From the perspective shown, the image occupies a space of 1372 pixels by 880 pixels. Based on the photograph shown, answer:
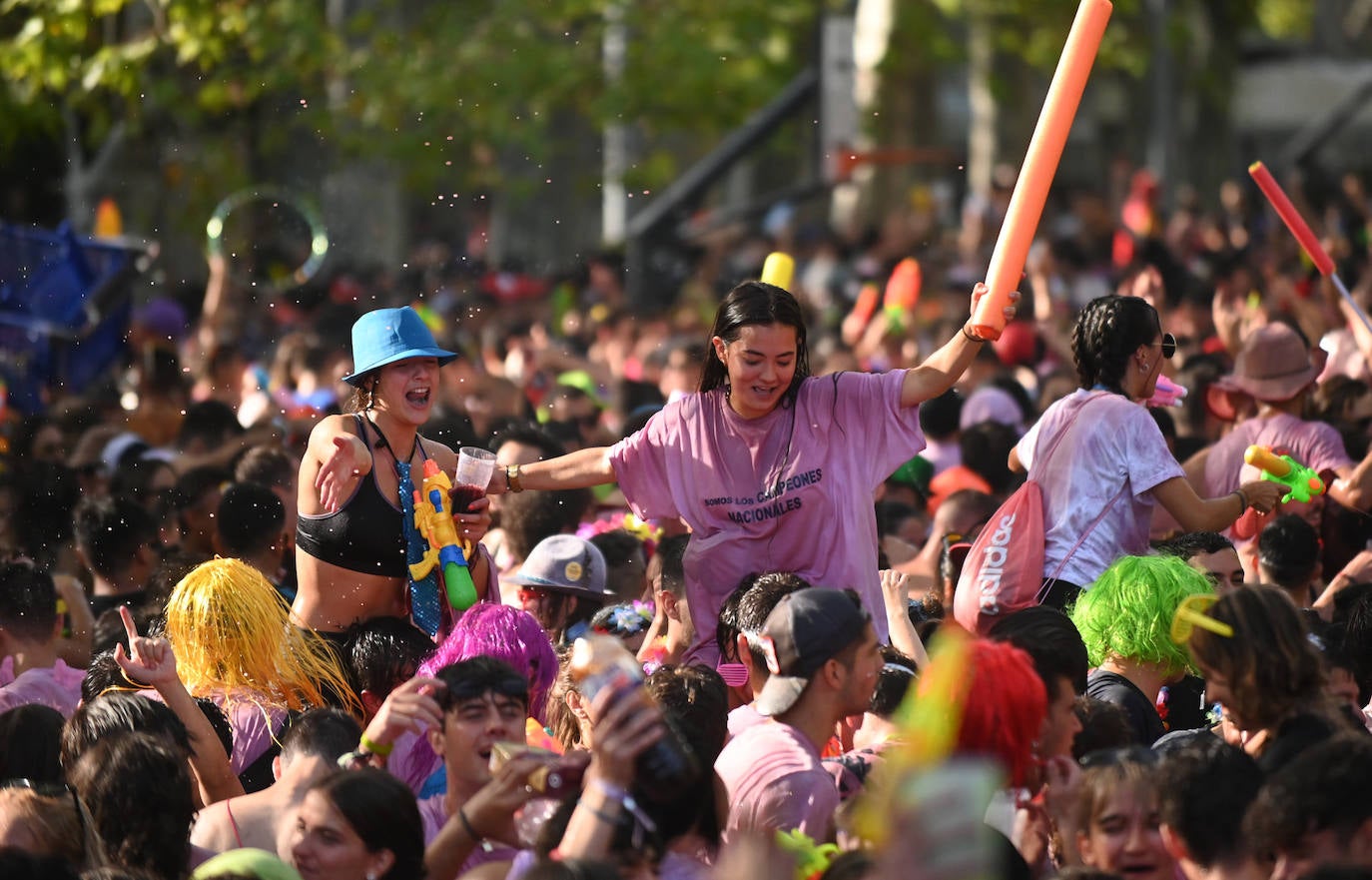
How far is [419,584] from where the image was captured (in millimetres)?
6086

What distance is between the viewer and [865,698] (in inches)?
188

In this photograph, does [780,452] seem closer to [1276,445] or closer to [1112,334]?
[1112,334]

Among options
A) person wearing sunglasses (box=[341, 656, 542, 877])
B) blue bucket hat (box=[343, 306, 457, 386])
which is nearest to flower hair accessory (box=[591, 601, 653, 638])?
blue bucket hat (box=[343, 306, 457, 386])

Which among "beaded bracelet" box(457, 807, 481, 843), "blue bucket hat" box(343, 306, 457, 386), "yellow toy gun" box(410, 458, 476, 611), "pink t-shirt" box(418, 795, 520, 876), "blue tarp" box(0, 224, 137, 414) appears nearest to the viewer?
"beaded bracelet" box(457, 807, 481, 843)

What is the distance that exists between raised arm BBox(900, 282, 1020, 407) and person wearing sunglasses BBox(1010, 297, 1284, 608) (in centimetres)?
69

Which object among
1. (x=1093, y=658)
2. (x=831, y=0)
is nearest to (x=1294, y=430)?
(x=1093, y=658)

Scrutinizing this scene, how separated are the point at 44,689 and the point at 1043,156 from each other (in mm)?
3389

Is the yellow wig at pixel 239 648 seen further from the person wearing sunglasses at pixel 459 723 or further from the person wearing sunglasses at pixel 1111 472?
the person wearing sunglasses at pixel 1111 472

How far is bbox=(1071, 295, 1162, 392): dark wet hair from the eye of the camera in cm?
624

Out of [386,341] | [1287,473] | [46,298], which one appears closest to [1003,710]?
[386,341]

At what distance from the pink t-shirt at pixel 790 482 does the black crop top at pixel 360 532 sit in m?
0.88

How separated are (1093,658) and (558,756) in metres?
2.08

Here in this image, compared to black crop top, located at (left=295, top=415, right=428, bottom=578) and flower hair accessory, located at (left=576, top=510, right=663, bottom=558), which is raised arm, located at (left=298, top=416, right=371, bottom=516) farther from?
flower hair accessory, located at (left=576, top=510, right=663, bottom=558)

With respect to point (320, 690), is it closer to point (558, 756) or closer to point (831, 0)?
point (558, 756)
